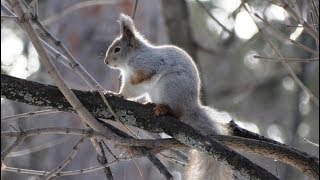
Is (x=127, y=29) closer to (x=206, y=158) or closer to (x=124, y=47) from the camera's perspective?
(x=124, y=47)

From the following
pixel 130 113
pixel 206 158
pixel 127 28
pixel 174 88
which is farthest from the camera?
pixel 127 28

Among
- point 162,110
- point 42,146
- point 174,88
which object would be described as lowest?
point 162,110

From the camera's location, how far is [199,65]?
566 cm

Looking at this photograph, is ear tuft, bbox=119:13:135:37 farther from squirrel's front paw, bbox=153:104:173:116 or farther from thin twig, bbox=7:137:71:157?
thin twig, bbox=7:137:71:157

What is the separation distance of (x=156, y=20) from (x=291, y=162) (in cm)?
358

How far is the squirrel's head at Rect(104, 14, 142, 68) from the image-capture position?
3818mm

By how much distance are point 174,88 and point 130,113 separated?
0.61 meters

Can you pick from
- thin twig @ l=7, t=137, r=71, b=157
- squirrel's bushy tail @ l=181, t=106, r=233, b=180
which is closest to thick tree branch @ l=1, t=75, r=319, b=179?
squirrel's bushy tail @ l=181, t=106, r=233, b=180

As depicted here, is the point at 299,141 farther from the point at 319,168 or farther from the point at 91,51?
the point at 319,168

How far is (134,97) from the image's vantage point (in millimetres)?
3553

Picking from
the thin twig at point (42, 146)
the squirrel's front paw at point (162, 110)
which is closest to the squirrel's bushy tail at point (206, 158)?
the squirrel's front paw at point (162, 110)

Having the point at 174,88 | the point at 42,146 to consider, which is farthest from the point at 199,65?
the point at 174,88

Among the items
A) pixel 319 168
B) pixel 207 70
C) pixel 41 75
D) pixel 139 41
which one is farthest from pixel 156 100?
pixel 207 70

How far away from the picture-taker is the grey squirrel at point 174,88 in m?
3.00
